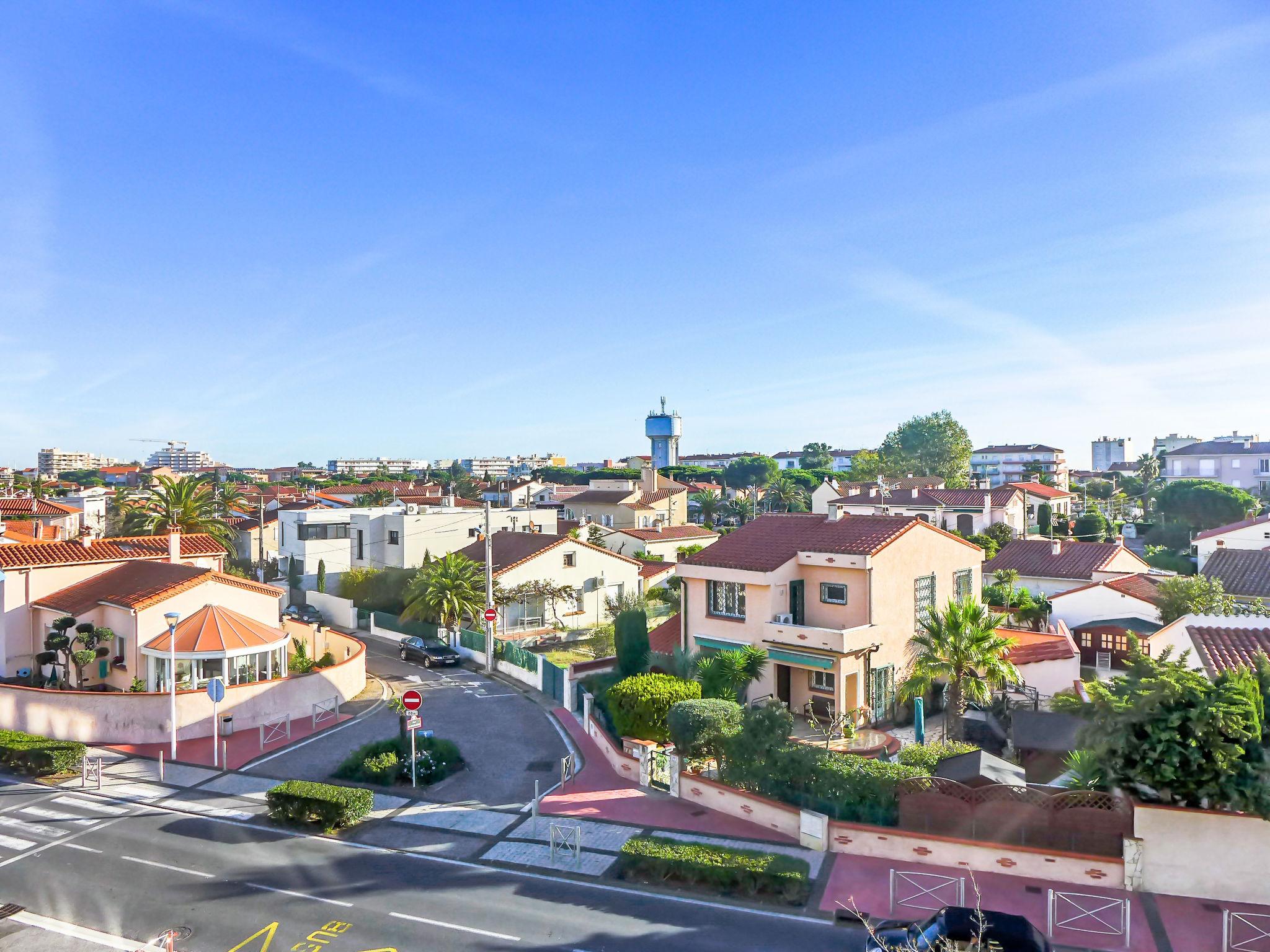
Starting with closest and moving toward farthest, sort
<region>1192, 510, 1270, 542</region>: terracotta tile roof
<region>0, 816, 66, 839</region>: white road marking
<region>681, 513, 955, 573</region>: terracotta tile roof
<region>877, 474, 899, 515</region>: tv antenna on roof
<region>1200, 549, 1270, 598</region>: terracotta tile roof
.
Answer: <region>0, 816, 66, 839</region>: white road marking < <region>681, 513, 955, 573</region>: terracotta tile roof < <region>1200, 549, 1270, 598</region>: terracotta tile roof < <region>877, 474, 899, 515</region>: tv antenna on roof < <region>1192, 510, 1270, 542</region>: terracotta tile roof

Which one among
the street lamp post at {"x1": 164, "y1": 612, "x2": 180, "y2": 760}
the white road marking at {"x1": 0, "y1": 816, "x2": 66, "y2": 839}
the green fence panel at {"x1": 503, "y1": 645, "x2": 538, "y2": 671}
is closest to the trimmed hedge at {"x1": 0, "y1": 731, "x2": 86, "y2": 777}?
the street lamp post at {"x1": 164, "y1": 612, "x2": 180, "y2": 760}

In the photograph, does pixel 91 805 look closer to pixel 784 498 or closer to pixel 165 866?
pixel 165 866

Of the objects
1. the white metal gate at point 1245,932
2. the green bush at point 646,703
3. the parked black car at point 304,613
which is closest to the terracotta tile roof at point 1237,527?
the green bush at point 646,703

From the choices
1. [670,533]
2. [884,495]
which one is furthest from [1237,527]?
[670,533]

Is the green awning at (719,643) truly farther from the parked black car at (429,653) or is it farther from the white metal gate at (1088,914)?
the white metal gate at (1088,914)

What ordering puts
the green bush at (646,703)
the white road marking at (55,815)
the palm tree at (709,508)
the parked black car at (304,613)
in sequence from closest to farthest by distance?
the white road marking at (55,815)
the green bush at (646,703)
the parked black car at (304,613)
the palm tree at (709,508)

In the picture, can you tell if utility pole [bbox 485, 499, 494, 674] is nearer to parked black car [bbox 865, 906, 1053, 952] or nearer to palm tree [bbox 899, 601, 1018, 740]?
palm tree [bbox 899, 601, 1018, 740]

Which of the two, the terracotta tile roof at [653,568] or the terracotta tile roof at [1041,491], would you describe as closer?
the terracotta tile roof at [653,568]
